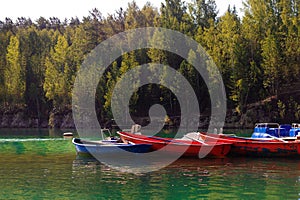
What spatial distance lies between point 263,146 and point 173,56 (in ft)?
185

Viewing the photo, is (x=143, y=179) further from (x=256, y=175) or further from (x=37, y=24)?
(x=37, y=24)

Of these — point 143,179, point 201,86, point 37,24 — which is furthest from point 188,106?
point 37,24

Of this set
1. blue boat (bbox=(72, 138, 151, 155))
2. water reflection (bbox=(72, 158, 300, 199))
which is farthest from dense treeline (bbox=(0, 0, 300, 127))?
water reflection (bbox=(72, 158, 300, 199))

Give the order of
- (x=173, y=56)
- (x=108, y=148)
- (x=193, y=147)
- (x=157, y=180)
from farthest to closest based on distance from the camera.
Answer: (x=173, y=56), (x=108, y=148), (x=193, y=147), (x=157, y=180)

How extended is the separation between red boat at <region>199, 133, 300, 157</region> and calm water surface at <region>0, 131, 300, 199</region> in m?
0.97

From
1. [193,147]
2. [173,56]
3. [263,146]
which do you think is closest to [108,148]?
[193,147]

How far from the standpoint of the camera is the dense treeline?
81.2 meters

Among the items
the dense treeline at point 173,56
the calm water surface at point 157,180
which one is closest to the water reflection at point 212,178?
the calm water surface at point 157,180

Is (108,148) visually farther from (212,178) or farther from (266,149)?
(212,178)

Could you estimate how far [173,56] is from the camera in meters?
91.8

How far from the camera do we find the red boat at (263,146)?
117ft

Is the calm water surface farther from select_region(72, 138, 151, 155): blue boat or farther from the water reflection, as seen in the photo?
select_region(72, 138, 151, 155): blue boat

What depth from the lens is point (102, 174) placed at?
29875 millimetres

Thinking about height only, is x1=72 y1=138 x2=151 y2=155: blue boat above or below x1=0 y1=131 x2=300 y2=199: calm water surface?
above
